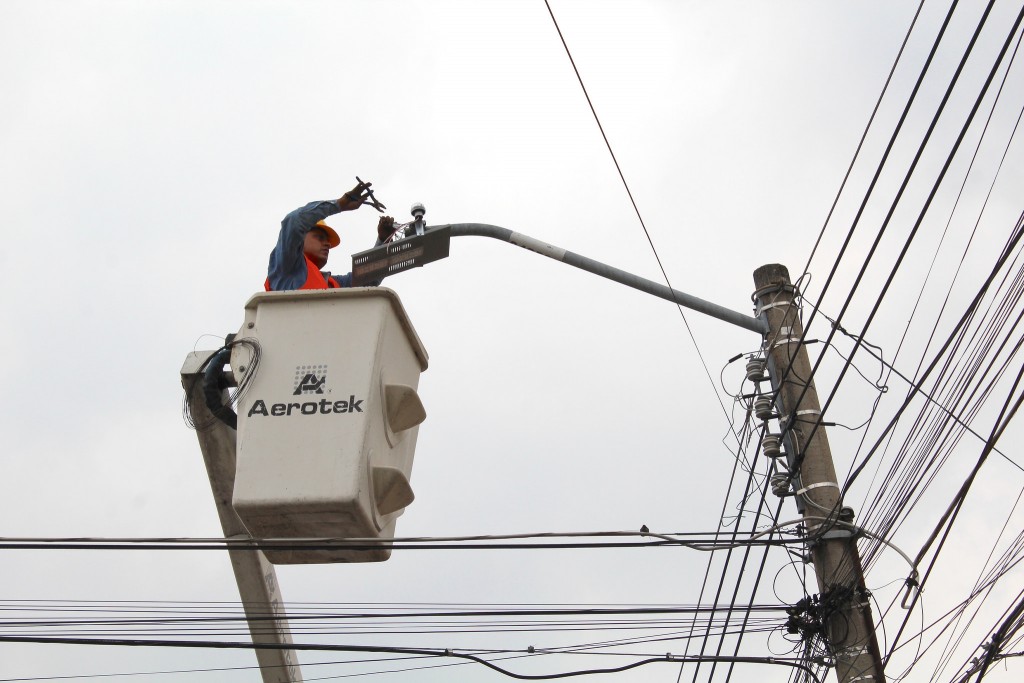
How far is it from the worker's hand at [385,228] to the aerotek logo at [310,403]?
131 cm

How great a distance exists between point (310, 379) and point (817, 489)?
101 inches

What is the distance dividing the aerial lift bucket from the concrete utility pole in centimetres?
199

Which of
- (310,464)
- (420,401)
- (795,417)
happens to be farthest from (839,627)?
(310,464)

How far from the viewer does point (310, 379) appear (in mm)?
5367

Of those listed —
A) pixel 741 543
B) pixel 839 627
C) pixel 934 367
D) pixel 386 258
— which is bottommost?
pixel 839 627

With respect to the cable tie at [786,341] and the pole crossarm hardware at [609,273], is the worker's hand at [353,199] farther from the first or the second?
the cable tie at [786,341]

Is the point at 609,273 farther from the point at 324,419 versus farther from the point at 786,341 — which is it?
the point at 324,419

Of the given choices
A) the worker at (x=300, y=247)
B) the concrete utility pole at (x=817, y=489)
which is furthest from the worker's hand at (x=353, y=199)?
the concrete utility pole at (x=817, y=489)

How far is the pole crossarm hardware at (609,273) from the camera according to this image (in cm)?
631

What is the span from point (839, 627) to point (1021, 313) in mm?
1696

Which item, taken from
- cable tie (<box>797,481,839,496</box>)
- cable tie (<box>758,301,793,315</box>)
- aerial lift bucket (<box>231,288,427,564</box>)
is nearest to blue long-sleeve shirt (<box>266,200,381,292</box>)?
aerial lift bucket (<box>231,288,427,564</box>)

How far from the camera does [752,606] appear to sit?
20.6ft

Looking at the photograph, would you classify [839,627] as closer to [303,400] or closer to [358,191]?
[303,400]

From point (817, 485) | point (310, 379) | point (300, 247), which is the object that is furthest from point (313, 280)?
point (817, 485)
